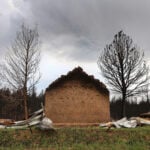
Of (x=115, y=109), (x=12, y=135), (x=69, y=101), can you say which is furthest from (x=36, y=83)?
(x=115, y=109)

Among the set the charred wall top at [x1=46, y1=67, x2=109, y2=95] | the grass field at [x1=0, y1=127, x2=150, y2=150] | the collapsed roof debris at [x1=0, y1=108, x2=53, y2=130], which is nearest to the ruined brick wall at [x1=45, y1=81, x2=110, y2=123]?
the charred wall top at [x1=46, y1=67, x2=109, y2=95]

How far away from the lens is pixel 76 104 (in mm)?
23016

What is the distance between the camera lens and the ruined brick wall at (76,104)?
22.6 metres

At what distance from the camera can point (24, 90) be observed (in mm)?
27906

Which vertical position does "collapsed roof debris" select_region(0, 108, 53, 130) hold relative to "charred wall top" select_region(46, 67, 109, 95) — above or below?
below

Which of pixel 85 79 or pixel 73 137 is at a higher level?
pixel 85 79

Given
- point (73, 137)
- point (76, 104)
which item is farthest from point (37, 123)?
point (76, 104)

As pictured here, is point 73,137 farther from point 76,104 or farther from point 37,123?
point 76,104

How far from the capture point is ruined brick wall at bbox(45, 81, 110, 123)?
22.6m

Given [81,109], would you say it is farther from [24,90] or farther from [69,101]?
[24,90]

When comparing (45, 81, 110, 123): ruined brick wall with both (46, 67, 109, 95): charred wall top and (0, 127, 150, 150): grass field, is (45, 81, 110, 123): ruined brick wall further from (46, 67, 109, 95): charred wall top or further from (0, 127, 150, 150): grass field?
(0, 127, 150, 150): grass field

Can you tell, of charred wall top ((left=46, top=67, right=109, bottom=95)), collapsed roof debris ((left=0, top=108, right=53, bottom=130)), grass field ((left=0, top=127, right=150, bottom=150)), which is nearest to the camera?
grass field ((left=0, top=127, right=150, bottom=150))

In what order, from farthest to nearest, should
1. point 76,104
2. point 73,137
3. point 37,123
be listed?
1. point 76,104
2. point 37,123
3. point 73,137

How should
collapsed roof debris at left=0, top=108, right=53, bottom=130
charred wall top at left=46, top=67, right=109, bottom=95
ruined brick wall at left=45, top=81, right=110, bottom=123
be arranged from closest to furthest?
collapsed roof debris at left=0, top=108, right=53, bottom=130, ruined brick wall at left=45, top=81, right=110, bottom=123, charred wall top at left=46, top=67, right=109, bottom=95
